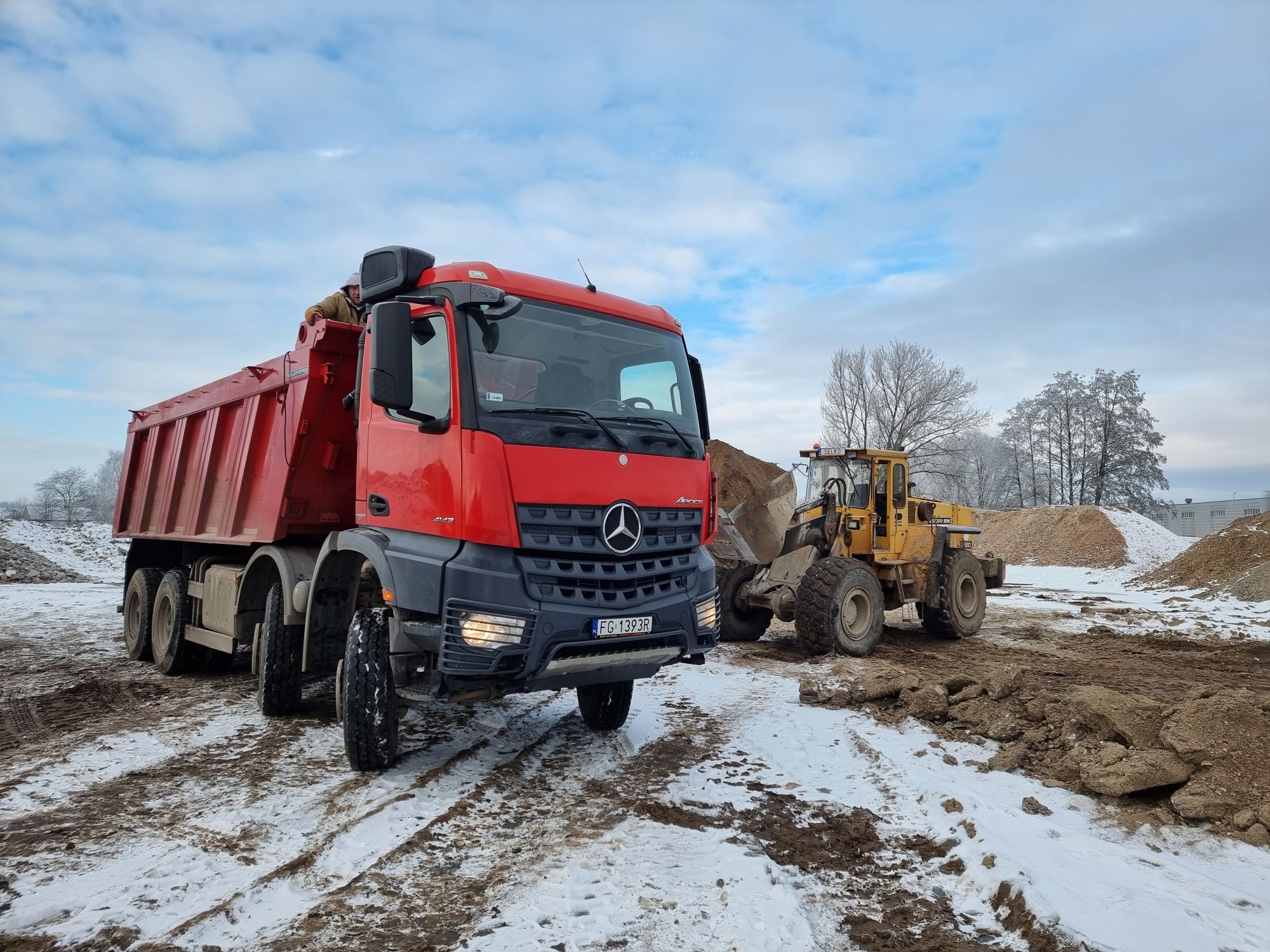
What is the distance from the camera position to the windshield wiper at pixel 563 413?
14.7 ft

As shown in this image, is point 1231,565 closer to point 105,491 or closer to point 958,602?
point 958,602

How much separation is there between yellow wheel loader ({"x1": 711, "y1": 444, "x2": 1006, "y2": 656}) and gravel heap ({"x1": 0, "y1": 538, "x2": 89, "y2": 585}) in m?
17.0

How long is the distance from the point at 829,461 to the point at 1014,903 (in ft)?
27.7

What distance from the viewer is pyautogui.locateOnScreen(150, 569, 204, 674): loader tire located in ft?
27.0

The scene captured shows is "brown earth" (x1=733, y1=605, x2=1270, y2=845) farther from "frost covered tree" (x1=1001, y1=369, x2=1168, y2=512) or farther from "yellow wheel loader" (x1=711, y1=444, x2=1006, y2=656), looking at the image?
"frost covered tree" (x1=1001, y1=369, x2=1168, y2=512)

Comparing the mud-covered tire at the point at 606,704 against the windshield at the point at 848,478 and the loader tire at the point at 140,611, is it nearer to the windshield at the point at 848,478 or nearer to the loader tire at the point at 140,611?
the loader tire at the point at 140,611

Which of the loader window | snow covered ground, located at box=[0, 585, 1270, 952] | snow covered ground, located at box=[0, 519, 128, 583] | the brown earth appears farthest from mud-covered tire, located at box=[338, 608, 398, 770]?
snow covered ground, located at box=[0, 519, 128, 583]

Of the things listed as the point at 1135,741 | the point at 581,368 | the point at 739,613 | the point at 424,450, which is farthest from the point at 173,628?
the point at 1135,741

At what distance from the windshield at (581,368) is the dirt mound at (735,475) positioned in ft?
15.6

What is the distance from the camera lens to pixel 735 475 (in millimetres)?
10352

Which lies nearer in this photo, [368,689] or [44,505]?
[368,689]

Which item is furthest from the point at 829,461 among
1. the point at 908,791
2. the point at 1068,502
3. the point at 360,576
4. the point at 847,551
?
the point at 1068,502

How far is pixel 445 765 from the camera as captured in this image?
5207 mm

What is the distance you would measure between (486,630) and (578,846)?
3.82ft
